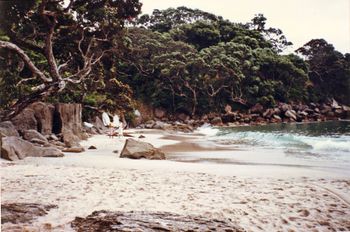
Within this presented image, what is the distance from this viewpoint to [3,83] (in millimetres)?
9195

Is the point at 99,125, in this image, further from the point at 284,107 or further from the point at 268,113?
the point at 284,107

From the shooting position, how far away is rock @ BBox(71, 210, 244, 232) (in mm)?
2947

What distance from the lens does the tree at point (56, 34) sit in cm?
770

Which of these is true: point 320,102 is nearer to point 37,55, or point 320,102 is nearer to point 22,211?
point 37,55

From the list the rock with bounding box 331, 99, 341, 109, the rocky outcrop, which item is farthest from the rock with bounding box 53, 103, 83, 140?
the rock with bounding box 331, 99, 341, 109

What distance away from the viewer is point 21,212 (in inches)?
126

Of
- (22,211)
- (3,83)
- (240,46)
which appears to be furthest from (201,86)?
(22,211)

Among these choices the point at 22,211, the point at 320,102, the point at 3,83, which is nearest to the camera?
the point at 22,211

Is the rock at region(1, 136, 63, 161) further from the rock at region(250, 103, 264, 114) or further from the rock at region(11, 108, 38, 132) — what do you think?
the rock at region(250, 103, 264, 114)

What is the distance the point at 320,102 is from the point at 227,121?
13.3 metres

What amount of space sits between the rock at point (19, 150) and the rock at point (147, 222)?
4257 millimetres

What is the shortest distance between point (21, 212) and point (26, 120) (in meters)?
7.91

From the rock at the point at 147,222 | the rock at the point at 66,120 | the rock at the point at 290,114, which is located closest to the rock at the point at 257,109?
the rock at the point at 290,114

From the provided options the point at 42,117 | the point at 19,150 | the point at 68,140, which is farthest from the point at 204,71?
the point at 19,150
